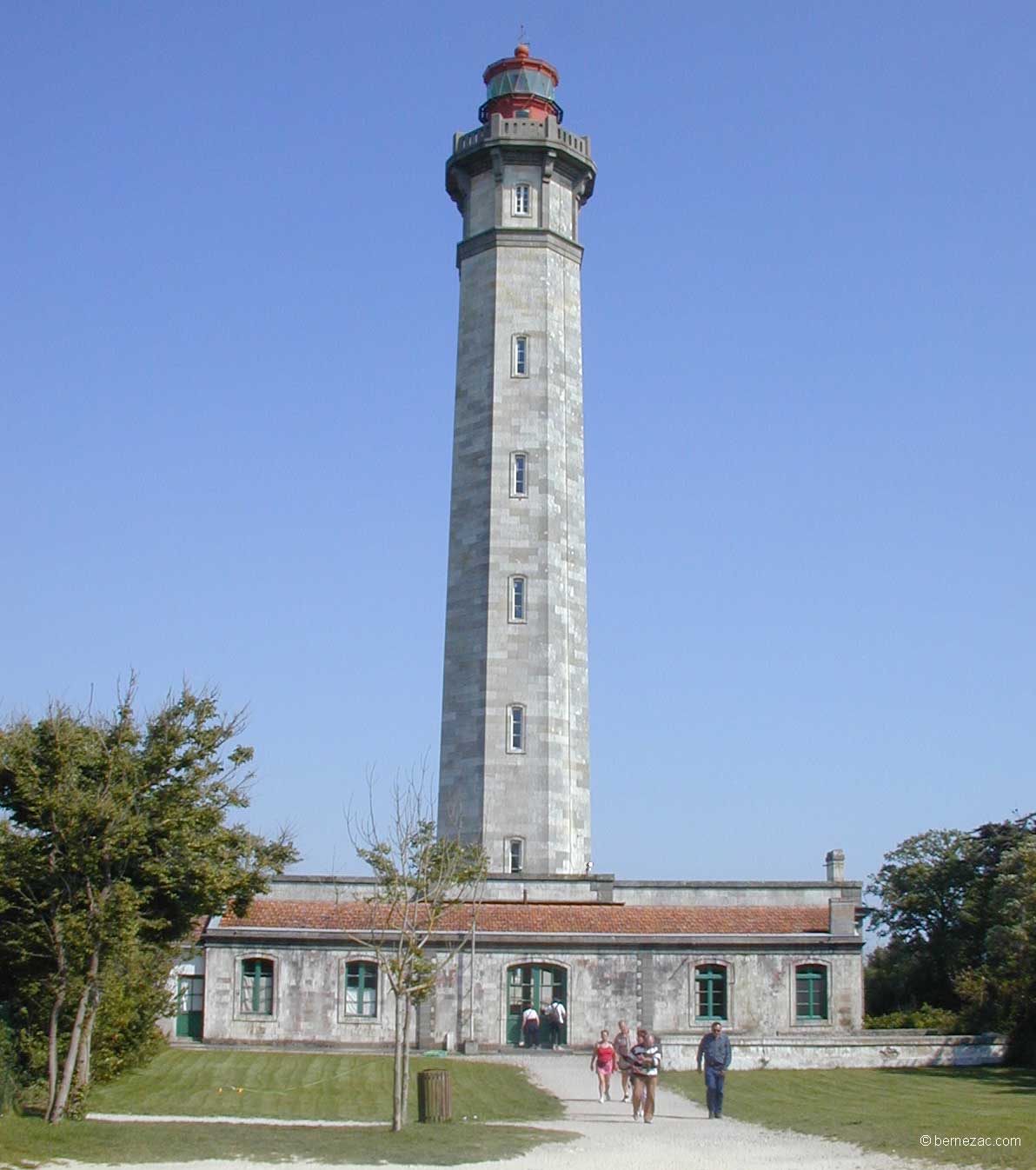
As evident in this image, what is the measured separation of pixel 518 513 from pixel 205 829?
17046 mm

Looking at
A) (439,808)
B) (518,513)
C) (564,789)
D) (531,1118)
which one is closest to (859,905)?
(564,789)

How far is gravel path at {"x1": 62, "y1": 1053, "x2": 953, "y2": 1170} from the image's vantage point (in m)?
18.1

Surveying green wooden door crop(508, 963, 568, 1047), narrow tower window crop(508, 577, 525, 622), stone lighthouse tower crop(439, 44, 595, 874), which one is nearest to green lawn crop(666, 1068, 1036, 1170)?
green wooden door crop(508, 963, 568, 1047)

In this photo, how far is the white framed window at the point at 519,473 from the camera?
39.8m

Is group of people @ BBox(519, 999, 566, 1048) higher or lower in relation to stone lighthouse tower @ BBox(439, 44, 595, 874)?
lower

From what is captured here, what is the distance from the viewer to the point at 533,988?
3462cm

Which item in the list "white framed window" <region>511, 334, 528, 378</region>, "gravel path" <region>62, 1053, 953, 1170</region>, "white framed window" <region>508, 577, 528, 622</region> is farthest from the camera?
"white framed window" <region>511, 334, 528, 378</region>

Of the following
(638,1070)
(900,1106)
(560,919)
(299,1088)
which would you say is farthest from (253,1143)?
(560,919)

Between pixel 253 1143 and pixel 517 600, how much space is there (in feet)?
68.4

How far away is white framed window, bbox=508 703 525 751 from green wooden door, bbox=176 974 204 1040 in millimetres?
9390

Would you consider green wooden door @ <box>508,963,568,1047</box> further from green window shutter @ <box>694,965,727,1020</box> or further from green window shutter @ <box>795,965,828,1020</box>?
green window shutter @ <box>795,965,828,1020</box>

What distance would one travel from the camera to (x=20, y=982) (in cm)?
2391

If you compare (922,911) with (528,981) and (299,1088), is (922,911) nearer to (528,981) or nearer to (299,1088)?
(528,981)

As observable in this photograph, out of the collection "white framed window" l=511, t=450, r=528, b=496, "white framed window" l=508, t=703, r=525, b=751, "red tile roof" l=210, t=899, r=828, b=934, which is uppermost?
"white framed window" l=511, t=450, r=528, b=496
